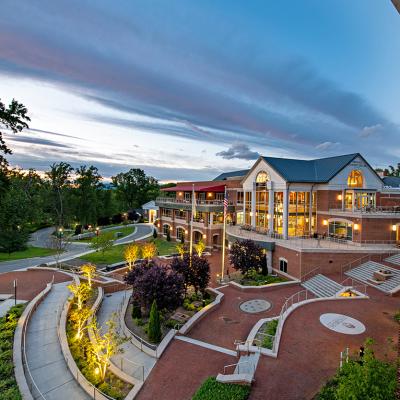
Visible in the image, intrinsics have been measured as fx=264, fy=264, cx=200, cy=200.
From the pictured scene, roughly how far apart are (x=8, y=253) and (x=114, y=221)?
36591 mm

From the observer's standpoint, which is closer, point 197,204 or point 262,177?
point 262,177

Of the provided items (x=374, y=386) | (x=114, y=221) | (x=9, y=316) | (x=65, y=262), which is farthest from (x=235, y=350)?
(x=114, y=221)

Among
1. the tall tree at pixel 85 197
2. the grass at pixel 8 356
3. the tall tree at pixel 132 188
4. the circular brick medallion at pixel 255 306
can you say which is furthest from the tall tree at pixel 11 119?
the tall tree at pixel 132 188

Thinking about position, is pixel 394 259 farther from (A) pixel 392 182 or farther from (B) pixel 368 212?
(A) pixel 392 182

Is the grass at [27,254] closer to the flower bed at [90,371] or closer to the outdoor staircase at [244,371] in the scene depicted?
the flower bed at [90,371]

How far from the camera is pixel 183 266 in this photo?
69.3ft

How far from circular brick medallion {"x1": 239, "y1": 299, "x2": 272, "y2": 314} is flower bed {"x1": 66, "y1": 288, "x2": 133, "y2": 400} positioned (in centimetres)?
1009

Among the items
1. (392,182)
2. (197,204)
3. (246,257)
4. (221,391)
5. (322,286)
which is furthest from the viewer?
(392,182)

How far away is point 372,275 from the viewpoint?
2295cm

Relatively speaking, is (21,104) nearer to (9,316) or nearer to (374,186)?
(9,316)

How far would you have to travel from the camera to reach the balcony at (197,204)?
39.2 meters

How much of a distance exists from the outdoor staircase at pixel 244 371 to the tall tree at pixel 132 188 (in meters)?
74.4

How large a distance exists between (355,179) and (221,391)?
31.2 metres

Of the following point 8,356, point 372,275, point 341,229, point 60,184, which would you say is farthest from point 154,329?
point 60,184
